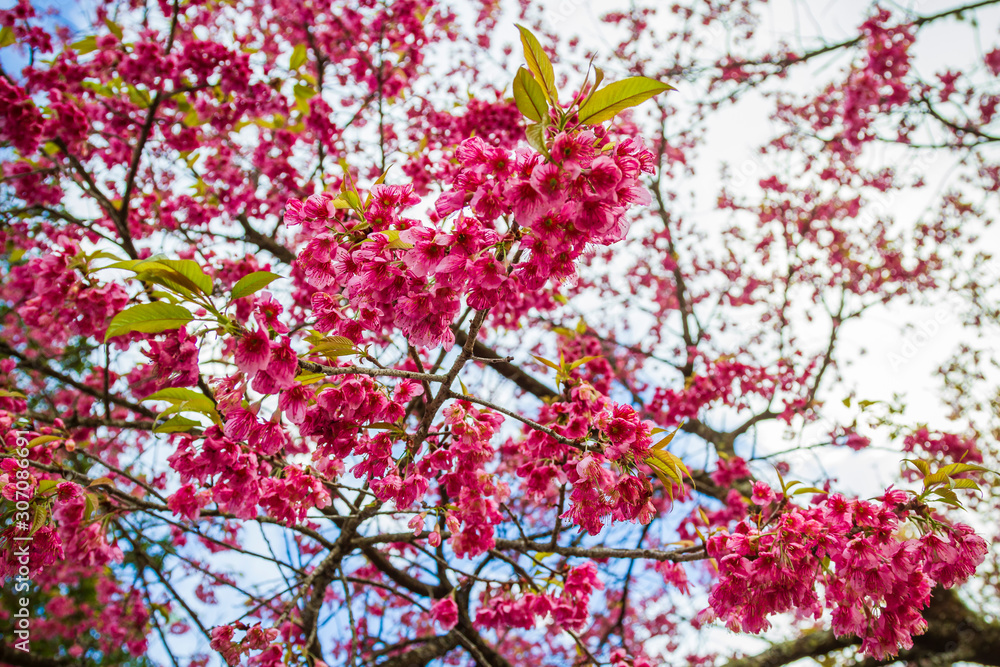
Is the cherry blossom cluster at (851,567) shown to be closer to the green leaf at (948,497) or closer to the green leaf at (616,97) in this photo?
the green leaf at (948,497)

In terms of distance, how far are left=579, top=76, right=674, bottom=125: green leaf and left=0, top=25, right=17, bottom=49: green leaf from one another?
4386 millimetres

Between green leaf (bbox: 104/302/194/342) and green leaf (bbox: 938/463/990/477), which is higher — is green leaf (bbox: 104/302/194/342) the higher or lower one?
the higher one

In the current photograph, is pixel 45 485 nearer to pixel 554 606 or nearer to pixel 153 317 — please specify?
pixel 153 317

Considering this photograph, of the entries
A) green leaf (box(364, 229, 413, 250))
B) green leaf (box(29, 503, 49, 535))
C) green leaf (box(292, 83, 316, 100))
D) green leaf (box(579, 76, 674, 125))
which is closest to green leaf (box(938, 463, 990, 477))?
green leaf (box(579, 76, 674, 125))

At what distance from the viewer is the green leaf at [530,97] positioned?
114 cm

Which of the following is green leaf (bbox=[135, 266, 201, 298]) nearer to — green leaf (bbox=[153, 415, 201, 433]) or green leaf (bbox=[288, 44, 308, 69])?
green leaf (bbox=[153, 415, 201, 433])

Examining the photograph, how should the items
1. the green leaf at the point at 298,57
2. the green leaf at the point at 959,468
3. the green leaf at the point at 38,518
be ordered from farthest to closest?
1. the green leaf at the point at 298,57
2. the green leaf at the point at 38,518
3. the green leaf at the point at 959,468

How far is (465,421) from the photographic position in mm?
1710

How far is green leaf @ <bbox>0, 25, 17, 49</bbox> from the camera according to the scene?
10.9 feet

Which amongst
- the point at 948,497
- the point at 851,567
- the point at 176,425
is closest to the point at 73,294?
the point at 176,425

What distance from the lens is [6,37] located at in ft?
10.9

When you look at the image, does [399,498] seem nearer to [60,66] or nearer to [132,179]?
[132,179]

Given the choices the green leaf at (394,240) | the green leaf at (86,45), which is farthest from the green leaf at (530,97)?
the green leaf at (86,45)

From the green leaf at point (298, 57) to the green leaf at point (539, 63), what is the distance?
3465 millimetres
